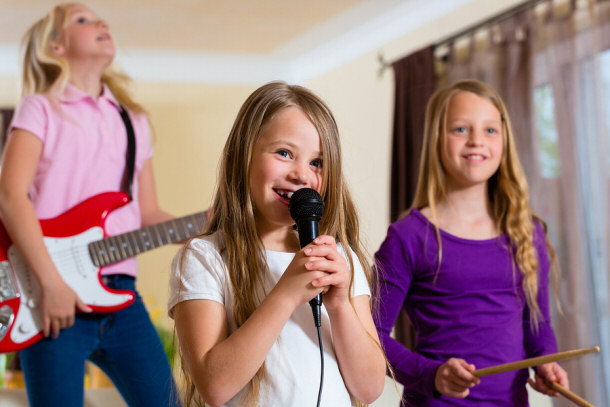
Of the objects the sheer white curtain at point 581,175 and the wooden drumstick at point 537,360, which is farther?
the sheer white curtain at point 581,175

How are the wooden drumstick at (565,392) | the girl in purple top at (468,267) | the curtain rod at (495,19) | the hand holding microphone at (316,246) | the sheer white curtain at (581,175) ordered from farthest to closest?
the curtain rod at (495,19) < the sheer white curtain at (581,175) < the girl in purple top at (468,267) < the wooden drumstick at (565,392) < the hand holding microphone at (316,246)

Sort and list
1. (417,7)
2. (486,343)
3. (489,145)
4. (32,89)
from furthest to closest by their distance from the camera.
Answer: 1. (417,7)
2. (32,89)
3. (489,145)
4. (486,343)

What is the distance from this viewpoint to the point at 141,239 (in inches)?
80.8

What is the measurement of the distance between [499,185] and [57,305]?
1085 millimetres

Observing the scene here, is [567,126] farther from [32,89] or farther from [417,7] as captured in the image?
[32,89]

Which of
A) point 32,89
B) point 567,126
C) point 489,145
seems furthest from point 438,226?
point 567,126

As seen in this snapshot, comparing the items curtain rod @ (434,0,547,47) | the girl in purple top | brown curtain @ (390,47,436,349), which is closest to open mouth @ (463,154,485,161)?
the girl in purple top

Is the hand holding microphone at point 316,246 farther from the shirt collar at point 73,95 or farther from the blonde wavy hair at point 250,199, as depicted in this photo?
the shirt collar at point 73,95

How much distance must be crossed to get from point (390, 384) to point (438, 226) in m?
0.38

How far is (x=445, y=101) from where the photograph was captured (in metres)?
1.92

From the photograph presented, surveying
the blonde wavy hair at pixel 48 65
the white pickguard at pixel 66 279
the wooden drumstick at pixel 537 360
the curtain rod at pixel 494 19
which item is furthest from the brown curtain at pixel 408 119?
the wooden drumstick at pixel 537 360

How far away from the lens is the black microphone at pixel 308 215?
1098 millimetres

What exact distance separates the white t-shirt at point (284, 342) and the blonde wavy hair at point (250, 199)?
0.02 m

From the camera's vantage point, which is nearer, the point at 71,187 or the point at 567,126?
the point at 71,187
